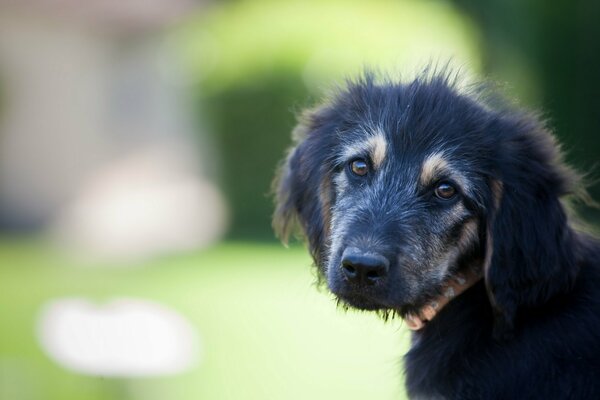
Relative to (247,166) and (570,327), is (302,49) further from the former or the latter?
(570,327)

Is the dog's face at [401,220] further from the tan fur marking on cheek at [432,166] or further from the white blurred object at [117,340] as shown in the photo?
the white blurred object at [117,340]

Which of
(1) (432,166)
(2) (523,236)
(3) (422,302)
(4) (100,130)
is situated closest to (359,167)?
(1) (432,166)

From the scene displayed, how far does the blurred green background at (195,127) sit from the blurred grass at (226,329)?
53mm

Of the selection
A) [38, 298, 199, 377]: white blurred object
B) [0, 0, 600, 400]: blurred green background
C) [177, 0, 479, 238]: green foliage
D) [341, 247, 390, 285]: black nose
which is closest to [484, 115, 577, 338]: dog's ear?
[341, 247, 390, 285]: black nose

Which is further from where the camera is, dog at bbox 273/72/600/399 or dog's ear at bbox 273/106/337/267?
dog's ear at bbox 273/106/337/267

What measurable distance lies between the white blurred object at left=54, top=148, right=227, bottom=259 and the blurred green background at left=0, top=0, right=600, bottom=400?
4 cm

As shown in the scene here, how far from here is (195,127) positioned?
19.1 metres

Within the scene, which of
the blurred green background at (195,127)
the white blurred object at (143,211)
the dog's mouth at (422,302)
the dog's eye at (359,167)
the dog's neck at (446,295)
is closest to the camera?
the dog's mouth at (422,302)

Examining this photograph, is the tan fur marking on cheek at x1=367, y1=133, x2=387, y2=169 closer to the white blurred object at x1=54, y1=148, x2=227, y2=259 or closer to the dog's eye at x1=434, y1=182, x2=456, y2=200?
the dog's eye at x1=434, y1=182, x2=456, y2=200

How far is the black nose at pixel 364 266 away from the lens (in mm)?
3869

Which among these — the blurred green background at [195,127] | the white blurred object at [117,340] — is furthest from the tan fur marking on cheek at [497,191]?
the blurred green background at [195,127]

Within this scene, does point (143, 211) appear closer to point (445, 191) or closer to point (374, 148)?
point (374, 148)

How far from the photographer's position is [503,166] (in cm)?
406

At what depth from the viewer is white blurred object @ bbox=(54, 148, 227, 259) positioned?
1692 cm
